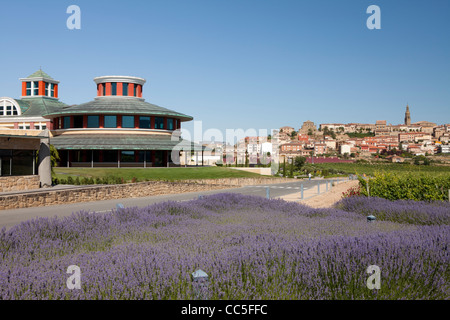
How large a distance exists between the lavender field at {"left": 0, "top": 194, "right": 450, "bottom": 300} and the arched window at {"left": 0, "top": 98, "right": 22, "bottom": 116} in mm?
60484

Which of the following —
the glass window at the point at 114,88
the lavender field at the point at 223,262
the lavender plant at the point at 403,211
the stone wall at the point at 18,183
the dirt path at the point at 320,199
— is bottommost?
the dirt path at the point at 320,199

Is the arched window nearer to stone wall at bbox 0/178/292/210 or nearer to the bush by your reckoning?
stone wall at bbox 0/178/292/210

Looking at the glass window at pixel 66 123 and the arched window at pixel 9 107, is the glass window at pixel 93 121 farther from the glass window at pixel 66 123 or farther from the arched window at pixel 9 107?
the arched window at pixel 9 107

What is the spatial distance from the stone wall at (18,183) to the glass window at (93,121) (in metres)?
26.3

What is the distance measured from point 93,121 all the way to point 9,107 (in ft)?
66.9

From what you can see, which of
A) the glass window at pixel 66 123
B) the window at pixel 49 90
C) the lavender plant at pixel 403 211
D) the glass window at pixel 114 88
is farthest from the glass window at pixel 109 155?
the lavender plant at pixel 403 211

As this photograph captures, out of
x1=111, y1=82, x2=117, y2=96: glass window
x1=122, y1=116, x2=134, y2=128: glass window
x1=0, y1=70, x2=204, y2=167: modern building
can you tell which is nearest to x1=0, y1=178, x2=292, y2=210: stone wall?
x1=0, y1=70, x2=204, y2=167: modern building

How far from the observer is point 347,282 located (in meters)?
4.51

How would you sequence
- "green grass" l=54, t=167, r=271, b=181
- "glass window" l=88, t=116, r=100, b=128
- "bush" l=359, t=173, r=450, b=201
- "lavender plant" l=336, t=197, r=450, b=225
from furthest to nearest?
"glass window" l=88, t=116, r=100, b=128 → "green grass" l=54, t=167, r=271, b=181 → "bush" l=359, t=173, r=450, b=201 → "lavender plant" l=336, t=197, r=450, b=225

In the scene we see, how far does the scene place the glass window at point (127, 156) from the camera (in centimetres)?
4675

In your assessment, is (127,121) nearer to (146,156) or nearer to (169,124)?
(146,156)

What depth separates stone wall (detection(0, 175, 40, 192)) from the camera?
22.3 metres

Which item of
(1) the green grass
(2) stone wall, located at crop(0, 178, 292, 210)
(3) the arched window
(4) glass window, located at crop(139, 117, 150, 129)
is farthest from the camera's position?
(3) the arched window
